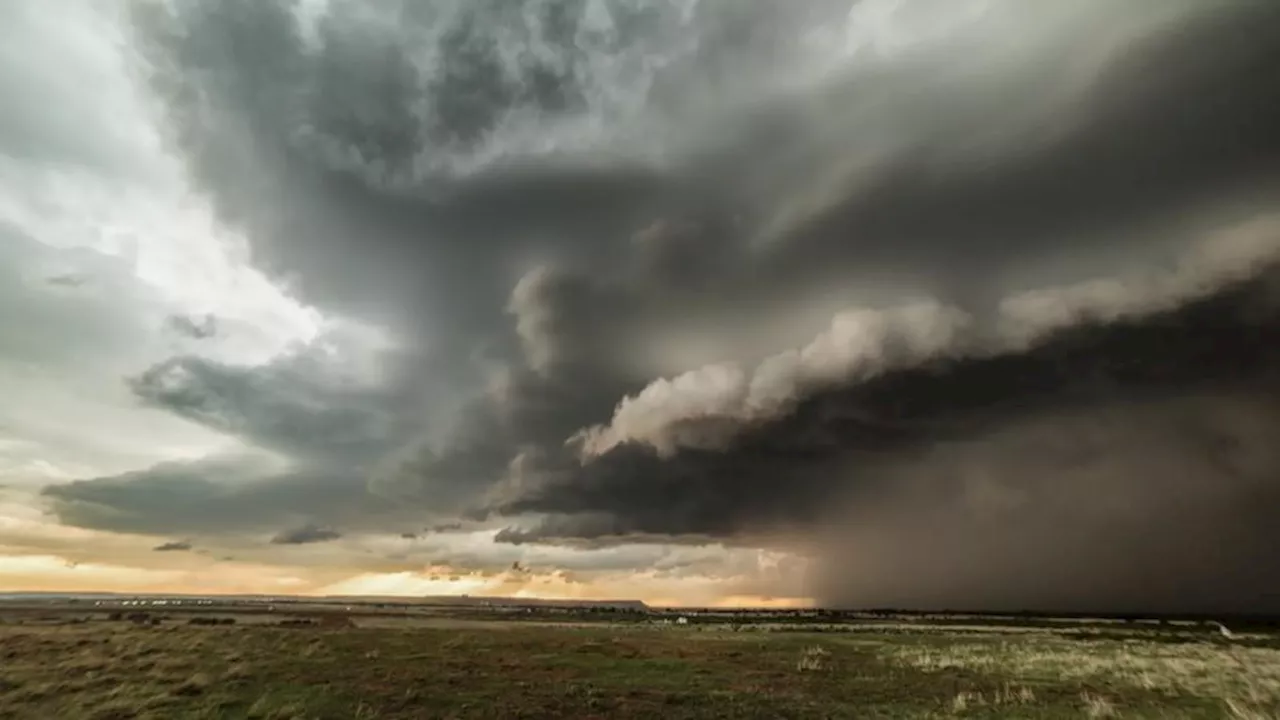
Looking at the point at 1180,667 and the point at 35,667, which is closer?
the point at 35,667

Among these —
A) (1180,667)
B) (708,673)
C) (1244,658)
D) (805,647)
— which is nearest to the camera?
(708,673)

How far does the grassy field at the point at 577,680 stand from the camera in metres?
30.1

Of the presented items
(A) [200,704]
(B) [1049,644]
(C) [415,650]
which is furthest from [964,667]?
(A) [200,704]

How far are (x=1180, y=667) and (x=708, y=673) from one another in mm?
29915

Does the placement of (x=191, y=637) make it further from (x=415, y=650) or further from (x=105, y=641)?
(x=415, y=650)

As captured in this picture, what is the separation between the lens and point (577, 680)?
38.5 m

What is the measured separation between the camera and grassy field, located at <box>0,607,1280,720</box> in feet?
98.6

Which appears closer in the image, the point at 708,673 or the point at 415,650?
the point at 708,673

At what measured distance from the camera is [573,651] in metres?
54.0

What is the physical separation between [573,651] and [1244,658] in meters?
49.1

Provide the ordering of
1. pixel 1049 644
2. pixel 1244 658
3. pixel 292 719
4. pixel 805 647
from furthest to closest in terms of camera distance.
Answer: pixel 1049 644 < pixel 805 647 < pixel 1244 658 < pixel 292 719

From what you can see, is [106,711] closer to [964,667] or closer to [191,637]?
[191,637]

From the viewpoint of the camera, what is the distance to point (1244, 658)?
52781 mm

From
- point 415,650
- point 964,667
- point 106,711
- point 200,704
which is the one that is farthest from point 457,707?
point 964,667
